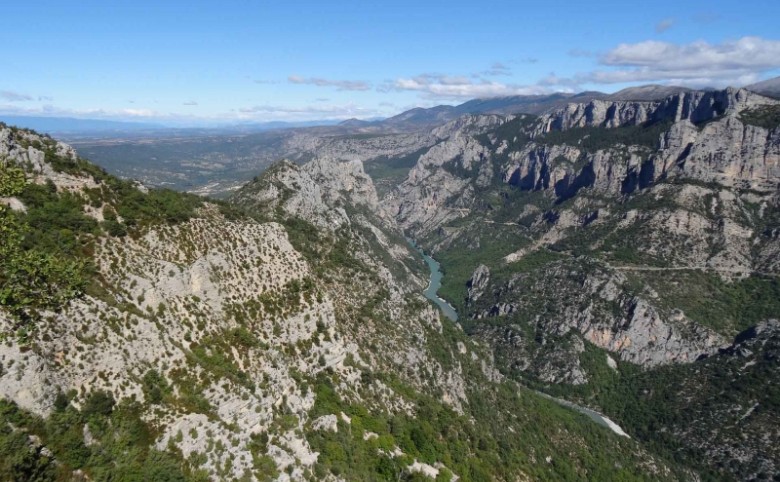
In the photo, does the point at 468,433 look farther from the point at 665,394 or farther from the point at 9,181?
the point at 665,394

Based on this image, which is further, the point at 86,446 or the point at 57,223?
the point at 57,223

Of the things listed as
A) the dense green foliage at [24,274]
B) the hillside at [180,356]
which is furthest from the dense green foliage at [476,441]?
the dense green foliage at [24,274]

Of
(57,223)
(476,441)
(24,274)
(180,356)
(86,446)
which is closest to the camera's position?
(86,446)

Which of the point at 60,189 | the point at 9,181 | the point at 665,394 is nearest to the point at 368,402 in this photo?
the point at 60,189

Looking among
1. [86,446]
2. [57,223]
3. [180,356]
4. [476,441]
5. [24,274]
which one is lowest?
[476,441]

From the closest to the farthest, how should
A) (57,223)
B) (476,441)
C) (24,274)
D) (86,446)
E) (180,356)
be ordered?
(86,446), (24,274), (180,356), (57,223), (476,441)

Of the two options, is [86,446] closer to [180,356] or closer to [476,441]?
[180,356]

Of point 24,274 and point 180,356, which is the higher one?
point 24,274

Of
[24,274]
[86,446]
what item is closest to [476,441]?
[86,446]

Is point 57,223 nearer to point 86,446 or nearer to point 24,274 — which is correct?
point 24,274

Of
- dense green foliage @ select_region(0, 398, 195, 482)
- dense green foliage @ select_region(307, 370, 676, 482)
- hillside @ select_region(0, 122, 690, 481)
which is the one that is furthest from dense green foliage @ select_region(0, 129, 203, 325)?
dense green foliage @ select_region(307, 370, 676, 482)
